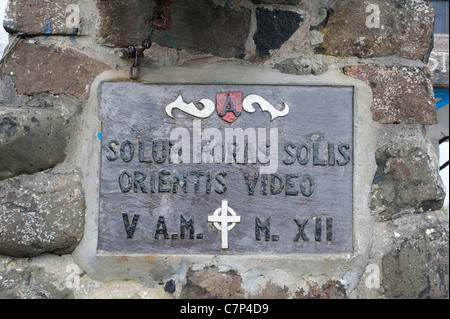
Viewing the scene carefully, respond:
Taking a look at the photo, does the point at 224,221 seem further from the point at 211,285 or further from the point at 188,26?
the point at 188,26

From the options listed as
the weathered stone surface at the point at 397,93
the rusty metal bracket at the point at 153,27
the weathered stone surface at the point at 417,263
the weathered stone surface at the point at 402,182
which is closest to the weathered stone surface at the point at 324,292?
the weathered stone surface at the point at 417,263

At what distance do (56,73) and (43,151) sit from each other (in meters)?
0.24

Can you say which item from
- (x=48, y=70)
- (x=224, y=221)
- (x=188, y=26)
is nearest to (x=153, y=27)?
(x=188, y=26)

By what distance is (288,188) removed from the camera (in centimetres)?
154

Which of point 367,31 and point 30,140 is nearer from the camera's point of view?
point 30,140

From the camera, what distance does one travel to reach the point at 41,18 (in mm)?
1552

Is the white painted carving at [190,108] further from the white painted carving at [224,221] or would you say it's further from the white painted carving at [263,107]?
the white painted carving at [224,221]

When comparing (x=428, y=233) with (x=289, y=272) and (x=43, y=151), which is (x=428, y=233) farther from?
(x=43, y=151)

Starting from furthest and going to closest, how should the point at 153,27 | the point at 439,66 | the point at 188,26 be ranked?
the point at 439,66, the point at 188,26, the point at 153,27

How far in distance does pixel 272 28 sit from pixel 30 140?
782mm

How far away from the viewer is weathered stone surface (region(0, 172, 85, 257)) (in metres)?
1.49

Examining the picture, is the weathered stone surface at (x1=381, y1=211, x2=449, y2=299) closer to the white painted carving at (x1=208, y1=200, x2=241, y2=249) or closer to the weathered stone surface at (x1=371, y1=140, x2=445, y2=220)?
the weathered stone surface at (x1=371, y1=140, x2=445, y2=220)

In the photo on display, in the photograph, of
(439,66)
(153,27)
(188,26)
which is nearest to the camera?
(153,27)
